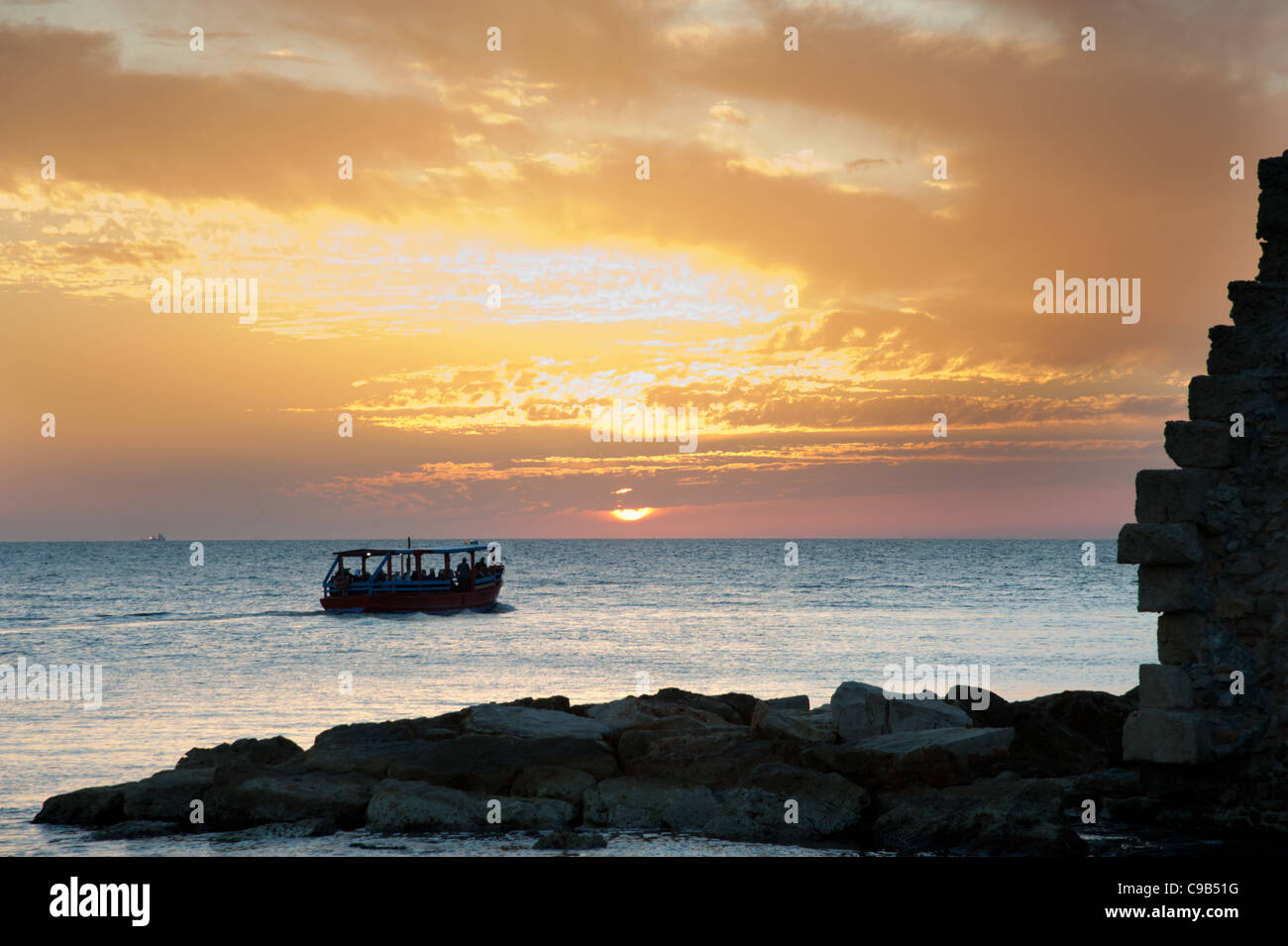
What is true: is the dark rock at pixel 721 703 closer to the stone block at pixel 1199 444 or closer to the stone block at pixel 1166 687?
the stone block at pixel 1166 687

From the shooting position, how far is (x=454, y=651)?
36781mm

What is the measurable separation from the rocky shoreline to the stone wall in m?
0.78

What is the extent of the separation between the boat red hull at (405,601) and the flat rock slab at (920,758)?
4286cm

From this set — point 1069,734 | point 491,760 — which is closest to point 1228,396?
point 1069,734

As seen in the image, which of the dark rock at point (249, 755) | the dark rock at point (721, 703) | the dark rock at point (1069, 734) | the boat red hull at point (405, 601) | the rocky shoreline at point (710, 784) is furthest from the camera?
the boat red hull at point (405, 601)

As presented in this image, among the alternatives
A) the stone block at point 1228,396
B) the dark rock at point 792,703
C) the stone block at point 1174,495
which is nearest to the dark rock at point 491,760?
the dark rock at point 792,703

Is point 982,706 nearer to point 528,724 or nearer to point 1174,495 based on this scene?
point 1174,495

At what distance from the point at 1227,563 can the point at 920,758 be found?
11.9 feet

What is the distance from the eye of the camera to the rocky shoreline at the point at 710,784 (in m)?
11.2

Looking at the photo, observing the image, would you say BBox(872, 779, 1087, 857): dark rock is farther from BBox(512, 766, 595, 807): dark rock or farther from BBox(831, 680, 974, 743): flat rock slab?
BBox(512, 766, 595, 807): dark rock

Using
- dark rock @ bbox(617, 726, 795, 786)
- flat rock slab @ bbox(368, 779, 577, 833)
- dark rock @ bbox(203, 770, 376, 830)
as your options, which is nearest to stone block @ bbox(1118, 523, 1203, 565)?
dark rock @ bbox(617, 726, 795, 786)

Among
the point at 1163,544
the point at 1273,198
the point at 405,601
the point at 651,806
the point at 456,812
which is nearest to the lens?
the point at 1163,544

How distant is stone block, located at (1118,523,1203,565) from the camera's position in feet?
35.7
